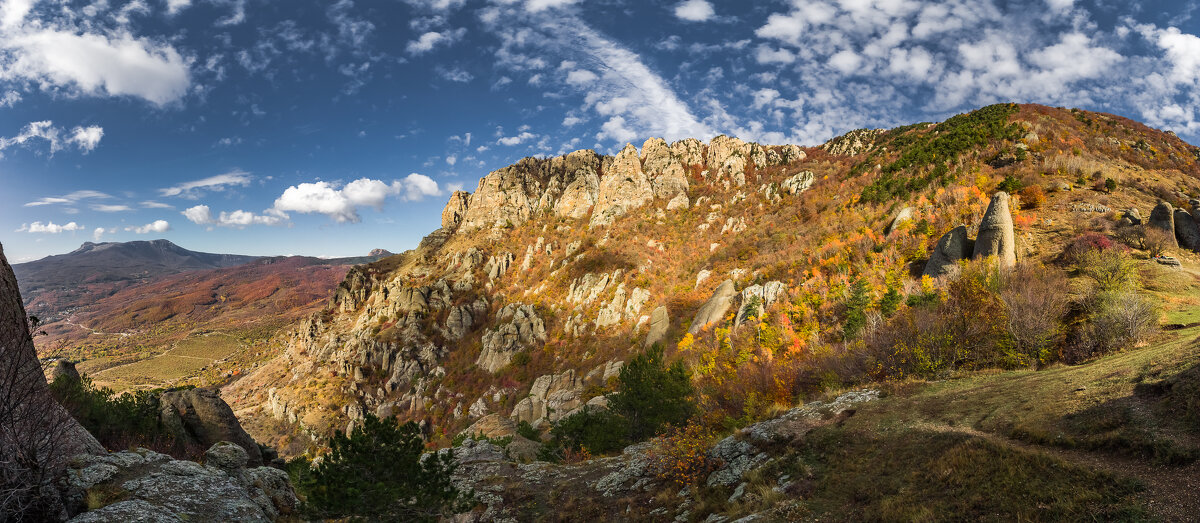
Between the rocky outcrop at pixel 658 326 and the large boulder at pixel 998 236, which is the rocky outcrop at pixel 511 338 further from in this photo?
the large boulder at pixel 998 236

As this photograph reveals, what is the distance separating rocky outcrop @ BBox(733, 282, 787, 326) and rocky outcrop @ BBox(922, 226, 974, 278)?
14.6 meters

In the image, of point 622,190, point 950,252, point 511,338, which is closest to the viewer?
point 950,252

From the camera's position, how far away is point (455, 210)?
134000 mm

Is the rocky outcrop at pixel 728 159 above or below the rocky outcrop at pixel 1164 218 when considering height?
Answer: above

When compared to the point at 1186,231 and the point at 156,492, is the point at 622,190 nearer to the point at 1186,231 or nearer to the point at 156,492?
the point at 1186,231

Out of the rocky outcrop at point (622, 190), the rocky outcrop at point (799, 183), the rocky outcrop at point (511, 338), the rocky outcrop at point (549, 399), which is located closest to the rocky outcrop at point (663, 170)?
the rocky outcrop at point (622, 190)

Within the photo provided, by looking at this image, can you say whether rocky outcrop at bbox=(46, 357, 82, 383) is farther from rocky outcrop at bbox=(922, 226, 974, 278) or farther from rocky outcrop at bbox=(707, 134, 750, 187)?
rocky outcrop at bbox=(707, 134, 750, 187)

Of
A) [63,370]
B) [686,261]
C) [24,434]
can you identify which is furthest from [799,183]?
[63,370]

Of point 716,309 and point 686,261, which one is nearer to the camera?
point 716,309

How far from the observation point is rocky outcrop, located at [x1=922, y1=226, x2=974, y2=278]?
89.2 ft

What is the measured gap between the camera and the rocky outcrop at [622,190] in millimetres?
107188

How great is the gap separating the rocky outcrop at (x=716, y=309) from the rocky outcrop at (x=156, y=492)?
44833 mm

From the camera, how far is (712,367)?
1513 inches

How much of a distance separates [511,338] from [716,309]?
4697cm
